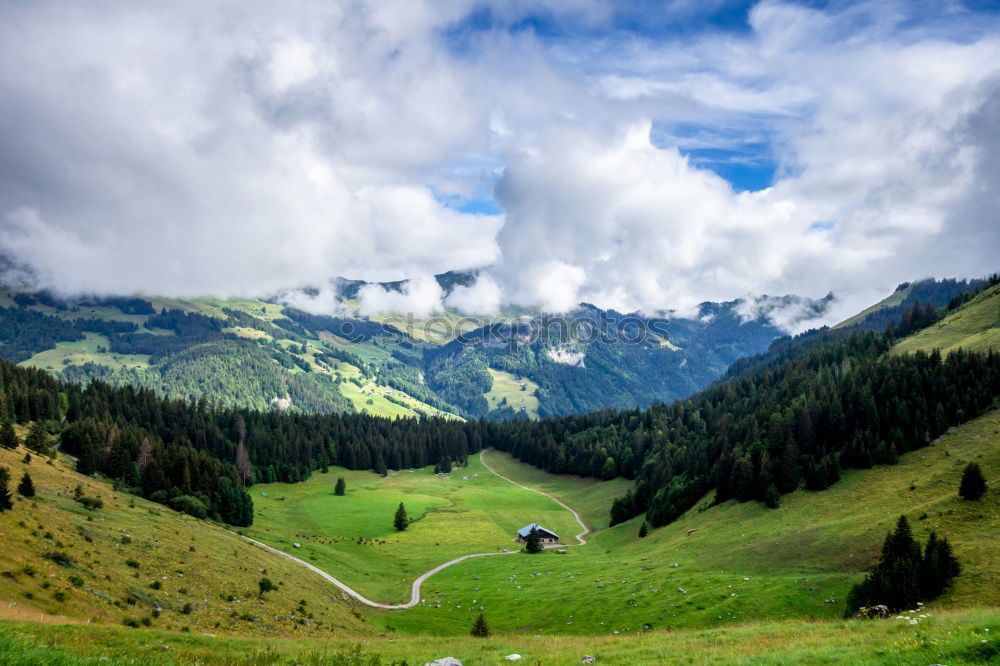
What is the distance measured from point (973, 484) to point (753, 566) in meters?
26.6

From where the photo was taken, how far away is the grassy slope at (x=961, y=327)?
513 ft

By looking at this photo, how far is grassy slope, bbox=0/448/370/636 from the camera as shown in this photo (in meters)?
37.4

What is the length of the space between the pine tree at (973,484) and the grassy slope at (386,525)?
73.5 meters

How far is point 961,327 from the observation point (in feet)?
556

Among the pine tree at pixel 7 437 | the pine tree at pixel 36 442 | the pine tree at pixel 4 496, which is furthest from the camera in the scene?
the pine tree at pixel 36 442

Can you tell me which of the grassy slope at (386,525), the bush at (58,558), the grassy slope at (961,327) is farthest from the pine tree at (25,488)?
the grassy slope at (961,327)

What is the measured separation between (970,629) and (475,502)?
529 feet

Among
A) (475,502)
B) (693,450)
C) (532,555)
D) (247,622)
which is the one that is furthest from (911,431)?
(475,502)

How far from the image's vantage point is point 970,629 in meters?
22.4

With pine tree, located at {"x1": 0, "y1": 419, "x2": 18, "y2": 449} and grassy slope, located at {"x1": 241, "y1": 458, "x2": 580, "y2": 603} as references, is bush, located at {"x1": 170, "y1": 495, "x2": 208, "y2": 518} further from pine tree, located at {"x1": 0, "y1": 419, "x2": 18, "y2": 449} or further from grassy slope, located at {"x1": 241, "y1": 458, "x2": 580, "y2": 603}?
pine tree, located at {"x1": 0, "y1": 419, "x2": 18, "y2": 449}

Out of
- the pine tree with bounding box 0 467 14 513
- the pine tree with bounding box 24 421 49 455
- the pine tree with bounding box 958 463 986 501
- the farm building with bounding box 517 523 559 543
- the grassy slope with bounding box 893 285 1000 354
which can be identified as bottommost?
the farm building with bounding box 517 523 559 543

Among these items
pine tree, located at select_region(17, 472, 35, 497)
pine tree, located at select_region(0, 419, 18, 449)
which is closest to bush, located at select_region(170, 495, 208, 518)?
pine tree, located at select_region(0, 419, 18, 449)

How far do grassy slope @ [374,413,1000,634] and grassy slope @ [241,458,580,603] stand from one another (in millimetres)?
11291

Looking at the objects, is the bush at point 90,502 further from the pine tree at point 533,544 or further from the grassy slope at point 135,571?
the pine tree at point 533,544
